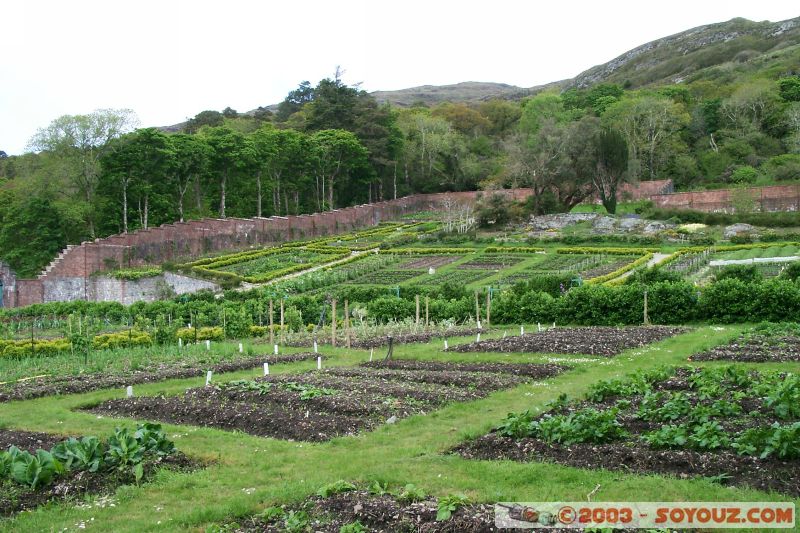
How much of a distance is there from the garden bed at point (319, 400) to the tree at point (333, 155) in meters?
67.2

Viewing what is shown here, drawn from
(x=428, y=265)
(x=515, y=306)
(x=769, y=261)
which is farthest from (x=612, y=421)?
(x=428, y=265)

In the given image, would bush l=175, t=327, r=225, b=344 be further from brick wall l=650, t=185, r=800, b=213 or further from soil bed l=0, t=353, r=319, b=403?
brick wall l=650, t=185, r=800, b=213

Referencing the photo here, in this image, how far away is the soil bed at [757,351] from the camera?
17.9 meters

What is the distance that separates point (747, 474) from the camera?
345 inches

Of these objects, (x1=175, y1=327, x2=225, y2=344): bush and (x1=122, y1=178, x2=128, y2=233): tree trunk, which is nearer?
(x1=175, y1=327, x2=225, y2=344): bush

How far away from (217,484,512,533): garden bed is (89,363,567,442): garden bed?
3791 millimetres

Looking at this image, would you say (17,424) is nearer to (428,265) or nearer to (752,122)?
(428,265)

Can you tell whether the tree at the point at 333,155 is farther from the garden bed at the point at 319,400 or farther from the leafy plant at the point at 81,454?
the leafy plant at the point at 81,454

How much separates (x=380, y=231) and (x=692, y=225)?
2889 centimetres

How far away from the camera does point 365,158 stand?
87625mm

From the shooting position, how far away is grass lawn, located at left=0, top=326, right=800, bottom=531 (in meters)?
8.70

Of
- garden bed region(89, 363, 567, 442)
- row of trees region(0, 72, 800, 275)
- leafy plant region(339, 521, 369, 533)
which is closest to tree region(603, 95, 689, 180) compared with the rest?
row of trees region(0, 72, 800, 275)

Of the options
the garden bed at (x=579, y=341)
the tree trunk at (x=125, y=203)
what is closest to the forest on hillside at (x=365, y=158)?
the tree trunk at (x=125, y=203)

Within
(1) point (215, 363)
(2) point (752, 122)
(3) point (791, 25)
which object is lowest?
(1) point (215, 363)
